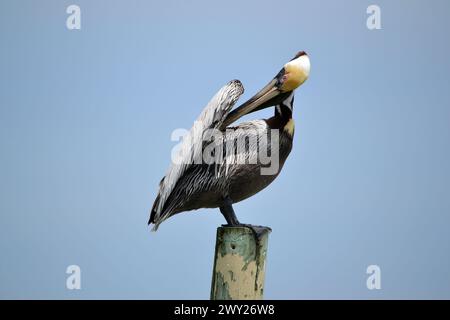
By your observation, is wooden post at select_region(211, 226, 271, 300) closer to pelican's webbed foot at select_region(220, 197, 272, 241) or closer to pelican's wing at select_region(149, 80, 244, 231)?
pelican's webbed foot at select_region(220, 197, 272, 241)

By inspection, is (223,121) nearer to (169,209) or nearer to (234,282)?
(169,209)

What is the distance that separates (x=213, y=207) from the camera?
6703 millimetres

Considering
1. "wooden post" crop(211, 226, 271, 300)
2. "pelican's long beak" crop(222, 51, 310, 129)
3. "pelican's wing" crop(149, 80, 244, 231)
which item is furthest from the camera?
"pelican's long beak" crop(222, 51, 310, 129)

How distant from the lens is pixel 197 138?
634 centimetres

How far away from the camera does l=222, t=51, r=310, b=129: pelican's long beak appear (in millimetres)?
6715

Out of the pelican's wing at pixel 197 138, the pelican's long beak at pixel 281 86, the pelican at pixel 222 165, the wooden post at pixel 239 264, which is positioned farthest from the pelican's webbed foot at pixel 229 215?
the pelican's long beak at pixel 281 86

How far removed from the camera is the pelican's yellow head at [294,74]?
6742mm

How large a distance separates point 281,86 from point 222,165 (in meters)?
1.02

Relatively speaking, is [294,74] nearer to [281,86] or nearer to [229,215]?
[281,86]

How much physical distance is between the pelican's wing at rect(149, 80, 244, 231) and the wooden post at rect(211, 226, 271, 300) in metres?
0.64

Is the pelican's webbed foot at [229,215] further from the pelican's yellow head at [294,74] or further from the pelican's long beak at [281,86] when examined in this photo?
the pelican's yellow head at [294,74]

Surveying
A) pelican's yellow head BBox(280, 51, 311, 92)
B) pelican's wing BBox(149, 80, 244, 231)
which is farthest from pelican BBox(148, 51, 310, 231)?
pelican's yellow head BBox(280, 51, 311, 92)

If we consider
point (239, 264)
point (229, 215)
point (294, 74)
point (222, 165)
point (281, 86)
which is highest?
point (294, 74)

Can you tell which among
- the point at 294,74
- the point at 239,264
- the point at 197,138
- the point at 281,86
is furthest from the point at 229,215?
the point at 294,74
